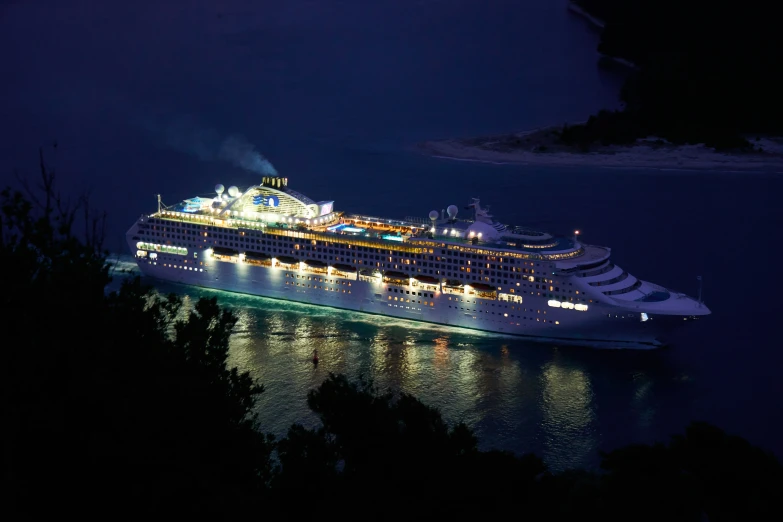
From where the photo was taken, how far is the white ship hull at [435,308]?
28031 mm

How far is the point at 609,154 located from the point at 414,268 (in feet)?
85.5

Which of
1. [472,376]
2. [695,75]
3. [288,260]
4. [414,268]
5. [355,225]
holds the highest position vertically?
[695,75]

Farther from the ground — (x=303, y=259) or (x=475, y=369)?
(x=303, y=259)

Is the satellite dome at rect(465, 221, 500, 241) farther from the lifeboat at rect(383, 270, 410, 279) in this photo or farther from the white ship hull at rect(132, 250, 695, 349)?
the lifeboat at rect(383, 270, 410, 279)

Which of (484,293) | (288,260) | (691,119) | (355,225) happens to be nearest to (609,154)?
(691,119)

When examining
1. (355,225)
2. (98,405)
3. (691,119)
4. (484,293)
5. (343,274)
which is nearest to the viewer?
(98,405)

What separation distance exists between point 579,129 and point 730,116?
28.8ft

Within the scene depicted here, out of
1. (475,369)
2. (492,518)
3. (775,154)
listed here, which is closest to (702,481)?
(492,518)

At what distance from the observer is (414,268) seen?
30766 mm

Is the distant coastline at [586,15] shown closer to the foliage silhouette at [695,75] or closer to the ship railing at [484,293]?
the foliage silhouette at [695,75]

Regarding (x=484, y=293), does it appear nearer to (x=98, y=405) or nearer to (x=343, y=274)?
(x=343, y=274)

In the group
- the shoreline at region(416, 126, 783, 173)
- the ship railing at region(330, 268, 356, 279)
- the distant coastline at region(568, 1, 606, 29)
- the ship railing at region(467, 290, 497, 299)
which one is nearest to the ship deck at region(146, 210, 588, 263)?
the ship railing at region(330, 268, 356, 279)

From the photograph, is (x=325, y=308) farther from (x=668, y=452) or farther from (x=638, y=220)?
(x=668, y=452)

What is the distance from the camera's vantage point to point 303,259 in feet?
106
